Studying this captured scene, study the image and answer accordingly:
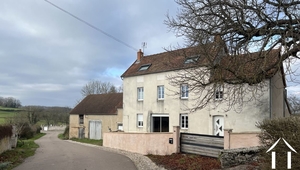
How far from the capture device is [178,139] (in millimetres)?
16562

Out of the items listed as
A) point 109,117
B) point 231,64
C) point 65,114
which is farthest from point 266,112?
point 65,114

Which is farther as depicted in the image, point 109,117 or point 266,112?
point 109,117

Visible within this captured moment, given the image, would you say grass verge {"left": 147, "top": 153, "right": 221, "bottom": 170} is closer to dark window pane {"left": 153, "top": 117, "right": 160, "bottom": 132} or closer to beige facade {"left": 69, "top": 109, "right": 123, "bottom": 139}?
dark window pane {"left": 153, "top": 117, "right": 160, "bottom": 132}

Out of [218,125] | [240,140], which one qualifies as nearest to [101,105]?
[218,125]

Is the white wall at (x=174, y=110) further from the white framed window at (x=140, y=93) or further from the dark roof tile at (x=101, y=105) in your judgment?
the dark roof tile at (x=101, y=105)

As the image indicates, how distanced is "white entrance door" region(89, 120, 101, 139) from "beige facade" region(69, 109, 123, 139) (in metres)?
0.42

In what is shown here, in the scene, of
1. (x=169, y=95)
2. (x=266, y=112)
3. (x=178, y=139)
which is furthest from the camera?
(x=169, y=95)

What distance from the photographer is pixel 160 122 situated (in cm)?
2622

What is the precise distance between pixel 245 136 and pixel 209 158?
2081 millimetres

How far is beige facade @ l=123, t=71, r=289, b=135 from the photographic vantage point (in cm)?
1931

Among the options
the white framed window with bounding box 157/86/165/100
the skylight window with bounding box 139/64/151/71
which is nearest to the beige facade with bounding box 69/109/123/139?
the skylight window with bounding box 139/64/151/71

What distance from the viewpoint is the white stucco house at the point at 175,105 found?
63.5 ft

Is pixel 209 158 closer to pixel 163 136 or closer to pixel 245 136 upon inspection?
pixel 245 136

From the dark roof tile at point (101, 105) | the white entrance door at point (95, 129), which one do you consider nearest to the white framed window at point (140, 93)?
the dark roof tile at point (101, 105)
